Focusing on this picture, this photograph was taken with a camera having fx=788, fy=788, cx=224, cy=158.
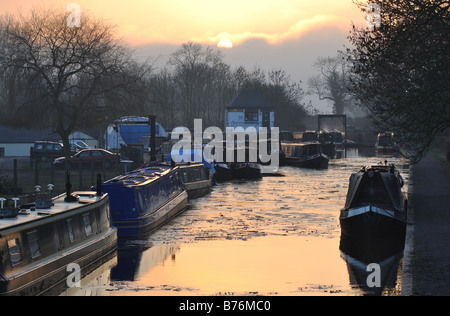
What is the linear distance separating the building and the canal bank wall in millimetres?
79496

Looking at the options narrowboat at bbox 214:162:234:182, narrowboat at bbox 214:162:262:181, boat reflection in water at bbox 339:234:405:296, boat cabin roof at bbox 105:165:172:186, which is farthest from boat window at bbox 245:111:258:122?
boat reflection in water at bbox 339:234:405:296

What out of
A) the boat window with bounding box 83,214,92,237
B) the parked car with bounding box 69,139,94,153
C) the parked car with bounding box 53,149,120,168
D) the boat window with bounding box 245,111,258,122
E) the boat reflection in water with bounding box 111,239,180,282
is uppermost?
the boat window with bounding box 245,111,258,122

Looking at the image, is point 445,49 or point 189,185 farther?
point 189,185

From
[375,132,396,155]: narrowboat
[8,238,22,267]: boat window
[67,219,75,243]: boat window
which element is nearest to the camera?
[8,238,22,267]: boat window

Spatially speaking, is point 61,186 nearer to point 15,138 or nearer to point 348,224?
point 348,224

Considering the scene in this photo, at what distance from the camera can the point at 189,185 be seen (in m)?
43.4

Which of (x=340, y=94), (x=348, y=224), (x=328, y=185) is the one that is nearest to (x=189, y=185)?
(x=328, y=185)

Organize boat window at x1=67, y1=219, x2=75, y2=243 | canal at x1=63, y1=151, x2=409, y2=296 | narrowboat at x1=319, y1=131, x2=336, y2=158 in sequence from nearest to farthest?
1. canal at x1=63, y1=151, x2=409, y2=296
2. boat window at x1=67, y1=219, x2=75, y2=243
3. narrowboat at x1=319, y1=131, x2=336, y2=158

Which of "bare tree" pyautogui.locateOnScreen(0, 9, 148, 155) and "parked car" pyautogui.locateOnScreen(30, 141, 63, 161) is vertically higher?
"bare tree" pyautogui.locateOnScreen(0, 9, 148, 155)

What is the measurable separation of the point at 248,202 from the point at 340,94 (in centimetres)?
14611

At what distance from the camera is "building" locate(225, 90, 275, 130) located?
407ft

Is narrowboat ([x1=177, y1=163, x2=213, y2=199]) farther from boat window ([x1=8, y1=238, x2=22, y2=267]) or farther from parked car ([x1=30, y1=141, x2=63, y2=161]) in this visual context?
boat window ([x1=8, y1=238, x2=22, y2=267])

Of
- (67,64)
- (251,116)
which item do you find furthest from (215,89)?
(67,64)

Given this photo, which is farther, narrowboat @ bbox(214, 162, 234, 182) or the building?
the building
